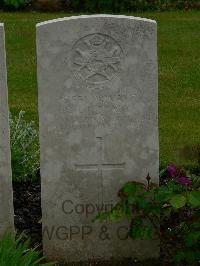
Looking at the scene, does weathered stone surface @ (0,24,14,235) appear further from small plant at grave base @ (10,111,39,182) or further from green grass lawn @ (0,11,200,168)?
green grass lawn @ (0,11,200,168)

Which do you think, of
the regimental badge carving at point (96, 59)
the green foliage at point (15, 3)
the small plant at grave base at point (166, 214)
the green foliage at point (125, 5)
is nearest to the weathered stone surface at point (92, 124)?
the regimental badge carving at point (96, 59)

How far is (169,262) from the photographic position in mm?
5574

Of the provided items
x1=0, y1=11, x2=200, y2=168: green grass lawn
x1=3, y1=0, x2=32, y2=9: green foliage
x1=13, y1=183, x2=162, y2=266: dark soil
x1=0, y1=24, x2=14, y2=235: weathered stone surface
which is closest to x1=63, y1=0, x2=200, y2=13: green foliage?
x1=0, y1=11, x2=200, y2=168: green grass lawn

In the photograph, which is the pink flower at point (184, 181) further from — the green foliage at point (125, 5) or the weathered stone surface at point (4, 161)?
the green foliage at point (125, 5)

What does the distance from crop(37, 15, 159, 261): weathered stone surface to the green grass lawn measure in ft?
3.70

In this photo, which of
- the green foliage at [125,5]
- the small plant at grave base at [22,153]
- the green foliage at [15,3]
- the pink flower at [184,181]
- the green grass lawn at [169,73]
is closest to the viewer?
the pink flower at [184,181]

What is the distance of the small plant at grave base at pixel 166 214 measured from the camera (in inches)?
205

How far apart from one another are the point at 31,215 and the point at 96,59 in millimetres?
1500

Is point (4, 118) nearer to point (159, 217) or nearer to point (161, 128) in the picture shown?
point (159, 217)

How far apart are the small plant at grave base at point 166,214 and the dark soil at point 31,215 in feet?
0.80

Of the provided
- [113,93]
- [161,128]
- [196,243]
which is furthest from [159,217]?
[161,128]

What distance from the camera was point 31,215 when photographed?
6.28 metres

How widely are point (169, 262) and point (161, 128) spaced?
10.9ft

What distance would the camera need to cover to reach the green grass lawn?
8.67 meters
